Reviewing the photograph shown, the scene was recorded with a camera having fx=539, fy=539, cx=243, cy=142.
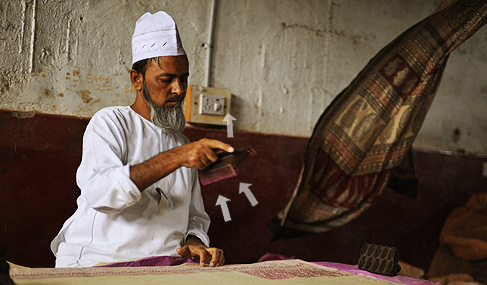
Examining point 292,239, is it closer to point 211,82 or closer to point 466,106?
point 211,82

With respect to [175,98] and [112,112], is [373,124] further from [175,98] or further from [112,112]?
[112,112]

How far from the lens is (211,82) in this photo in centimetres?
273

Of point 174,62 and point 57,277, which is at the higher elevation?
point 174,62

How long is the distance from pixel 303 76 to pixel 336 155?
60 centimetres

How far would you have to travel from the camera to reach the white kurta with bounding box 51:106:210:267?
5.90ft

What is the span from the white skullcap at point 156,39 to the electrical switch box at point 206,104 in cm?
56

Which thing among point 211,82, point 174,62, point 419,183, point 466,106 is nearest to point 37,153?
point 174,62

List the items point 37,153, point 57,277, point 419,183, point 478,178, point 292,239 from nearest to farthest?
point 57,277
point 37,153
point 292,239
point 419,183
point 478,178

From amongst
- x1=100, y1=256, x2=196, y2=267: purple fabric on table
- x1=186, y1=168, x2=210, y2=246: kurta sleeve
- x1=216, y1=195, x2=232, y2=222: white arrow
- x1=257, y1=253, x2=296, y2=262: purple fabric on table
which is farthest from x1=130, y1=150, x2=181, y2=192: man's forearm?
x1=257, y1=253, x2=296, y2=262: purple fabric on table

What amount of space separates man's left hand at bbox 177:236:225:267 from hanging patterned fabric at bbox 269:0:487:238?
31.4 inches

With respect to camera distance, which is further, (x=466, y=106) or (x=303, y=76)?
(x=466, y=106)

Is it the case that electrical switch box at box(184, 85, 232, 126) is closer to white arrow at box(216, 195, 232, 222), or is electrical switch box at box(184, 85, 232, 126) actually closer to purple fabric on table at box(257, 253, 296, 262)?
white arrow at box(216, 195, 232, 222)

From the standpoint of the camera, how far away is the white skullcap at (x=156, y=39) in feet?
6.72

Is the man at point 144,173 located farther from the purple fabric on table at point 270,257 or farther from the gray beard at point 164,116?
the purple fabric on table at point 270,257
